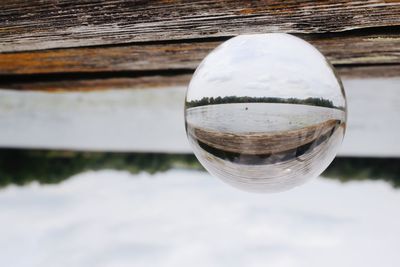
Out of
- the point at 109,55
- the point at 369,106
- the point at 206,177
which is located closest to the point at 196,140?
the point at 109,55

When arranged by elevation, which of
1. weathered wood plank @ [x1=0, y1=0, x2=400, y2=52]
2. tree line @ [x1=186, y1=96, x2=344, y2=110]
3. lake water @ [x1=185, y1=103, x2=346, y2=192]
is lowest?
lake water @ [x1=185, y1=103, x2=346, y2=192]

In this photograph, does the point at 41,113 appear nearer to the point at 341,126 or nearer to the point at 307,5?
the point at 307,5

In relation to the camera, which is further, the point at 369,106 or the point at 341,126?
the point at 369,106

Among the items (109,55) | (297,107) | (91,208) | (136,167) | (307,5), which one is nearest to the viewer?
(297,107)

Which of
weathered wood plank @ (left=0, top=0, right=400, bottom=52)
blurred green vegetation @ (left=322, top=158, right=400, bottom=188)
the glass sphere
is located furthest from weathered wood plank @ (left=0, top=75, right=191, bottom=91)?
blurred green vegetation @ (left=322, top=158, right=400, bottom=188)

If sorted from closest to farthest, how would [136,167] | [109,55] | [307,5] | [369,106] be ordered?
1. [307,5]
2. [109,55]
3. [369,106]
4. [136,167]

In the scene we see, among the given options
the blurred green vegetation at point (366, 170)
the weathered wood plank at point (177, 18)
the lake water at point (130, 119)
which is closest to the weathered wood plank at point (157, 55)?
the weathered wood plank at point (177, 18)

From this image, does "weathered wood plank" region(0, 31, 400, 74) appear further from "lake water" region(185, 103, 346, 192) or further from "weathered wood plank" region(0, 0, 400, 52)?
"lake water" region(185, 103, 346, 192)
